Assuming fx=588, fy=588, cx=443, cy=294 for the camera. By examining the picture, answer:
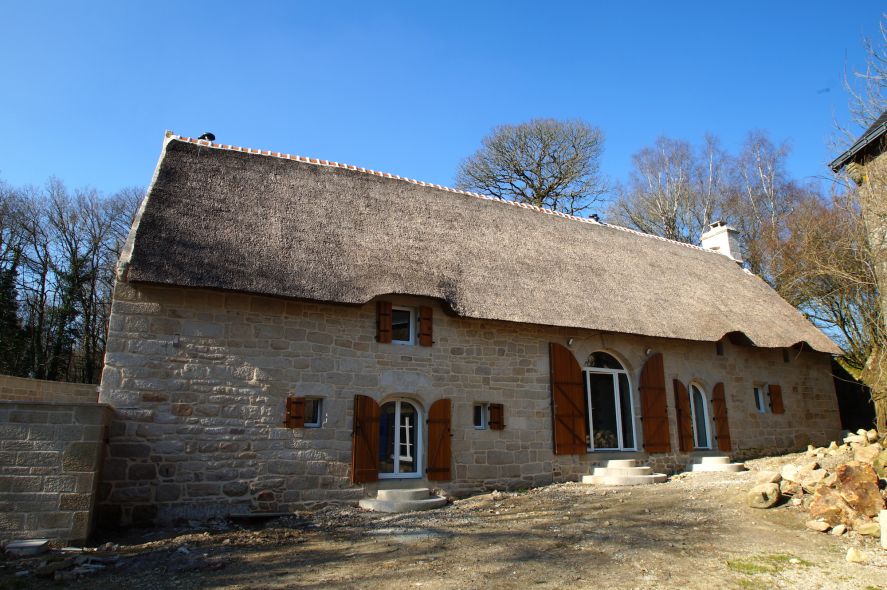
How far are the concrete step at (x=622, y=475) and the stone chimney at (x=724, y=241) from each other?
28.1ft

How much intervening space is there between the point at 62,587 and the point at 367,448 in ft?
12.6

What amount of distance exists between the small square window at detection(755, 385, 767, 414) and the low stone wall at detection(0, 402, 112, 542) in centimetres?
1200

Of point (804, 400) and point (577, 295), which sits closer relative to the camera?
point (577, 295)

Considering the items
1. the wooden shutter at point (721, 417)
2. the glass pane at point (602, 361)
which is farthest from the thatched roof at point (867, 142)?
the glass pane at point (602, 361)

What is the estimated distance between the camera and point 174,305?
7.34m

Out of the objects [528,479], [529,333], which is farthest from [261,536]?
[529,333]

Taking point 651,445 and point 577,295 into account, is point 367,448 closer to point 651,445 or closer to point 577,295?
point 577,295

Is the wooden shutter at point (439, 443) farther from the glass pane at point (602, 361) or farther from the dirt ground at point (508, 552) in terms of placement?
the glass pane at point (602, 361)

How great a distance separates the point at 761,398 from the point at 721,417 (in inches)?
64.6

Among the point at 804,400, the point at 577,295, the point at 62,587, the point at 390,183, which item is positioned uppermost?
Answer: the point at 390,183

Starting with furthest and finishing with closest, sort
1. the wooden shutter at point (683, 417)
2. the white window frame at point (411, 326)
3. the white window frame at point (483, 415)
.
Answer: the wooden shutter at point (683, 417) → the white window frame at point (483, 415) → the white window frame at point (411, 326)

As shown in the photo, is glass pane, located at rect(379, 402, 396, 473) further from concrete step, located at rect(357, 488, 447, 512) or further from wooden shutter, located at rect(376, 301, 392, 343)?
wooden shutter, located at rect(376, 301, 392, 343)

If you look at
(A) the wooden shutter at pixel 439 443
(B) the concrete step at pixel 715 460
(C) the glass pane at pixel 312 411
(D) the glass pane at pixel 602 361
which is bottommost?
(B) the concrete step at pixel 715 460

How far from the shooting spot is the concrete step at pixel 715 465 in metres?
9.97
